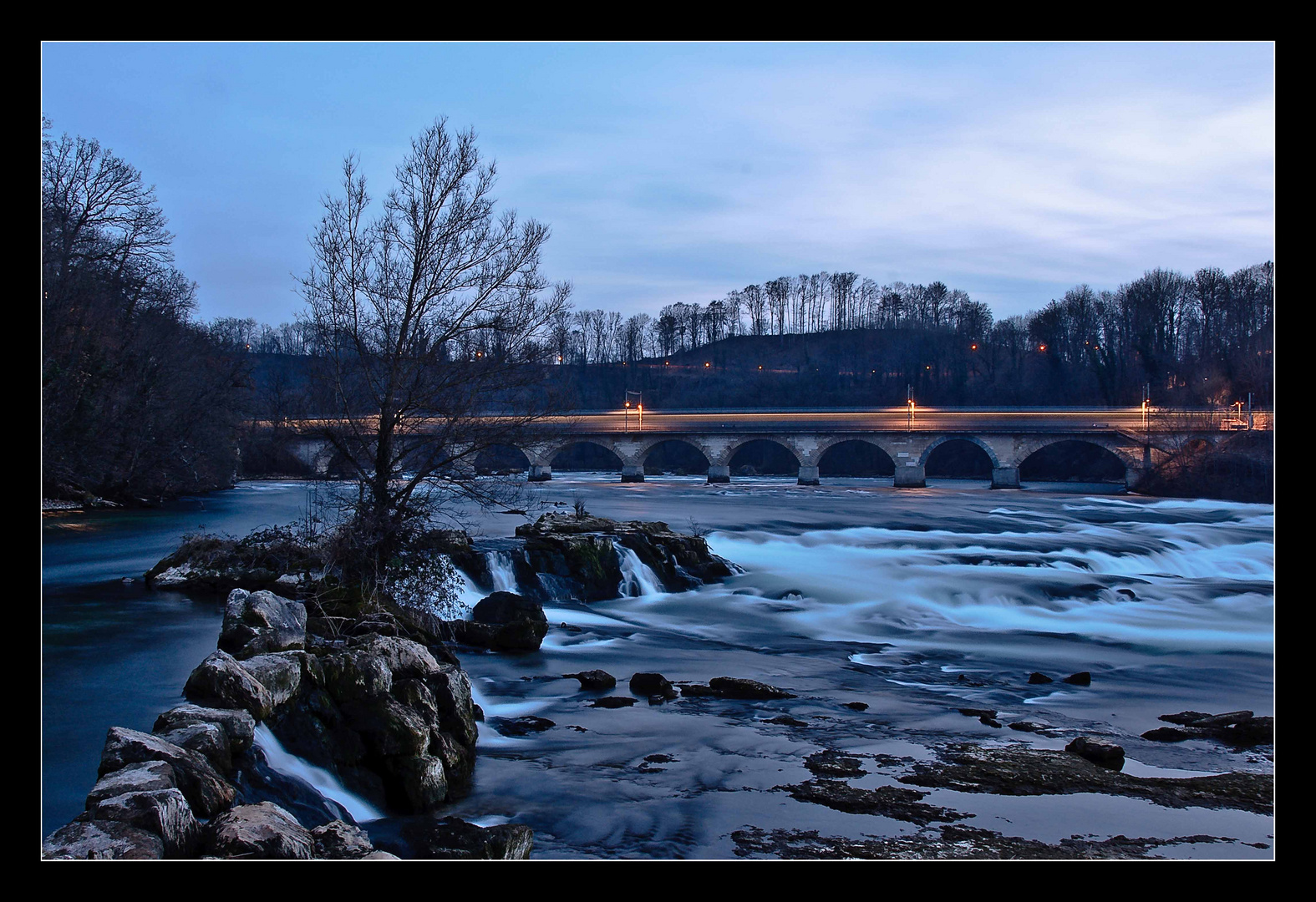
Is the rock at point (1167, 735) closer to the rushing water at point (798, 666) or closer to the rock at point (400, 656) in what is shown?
the rushing water at point (798, 666)

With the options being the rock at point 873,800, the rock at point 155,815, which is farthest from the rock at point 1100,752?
the rock at point 155,815

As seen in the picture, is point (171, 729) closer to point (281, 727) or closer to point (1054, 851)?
point (281, 727)

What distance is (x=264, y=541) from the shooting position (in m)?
16.1

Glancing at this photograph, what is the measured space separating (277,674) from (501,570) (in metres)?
10.1

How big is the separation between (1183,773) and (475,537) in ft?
52.3

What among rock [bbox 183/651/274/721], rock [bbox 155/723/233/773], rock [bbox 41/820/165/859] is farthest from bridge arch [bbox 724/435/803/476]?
rock [bbox 41/820/165/859]

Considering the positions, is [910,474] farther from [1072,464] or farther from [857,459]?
[857,459]

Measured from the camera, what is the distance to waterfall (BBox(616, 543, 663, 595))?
1955 cm

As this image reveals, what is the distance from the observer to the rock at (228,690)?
7.69 metres

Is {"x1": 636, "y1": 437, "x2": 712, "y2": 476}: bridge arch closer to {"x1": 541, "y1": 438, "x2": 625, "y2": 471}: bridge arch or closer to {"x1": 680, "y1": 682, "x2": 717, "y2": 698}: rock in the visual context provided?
{"x1": 541, "y1": 438, "x2": 625, "y2": 471}: bridge arch

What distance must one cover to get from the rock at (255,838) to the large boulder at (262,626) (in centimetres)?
370

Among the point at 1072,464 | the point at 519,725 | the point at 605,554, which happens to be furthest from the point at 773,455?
the point at 519,725

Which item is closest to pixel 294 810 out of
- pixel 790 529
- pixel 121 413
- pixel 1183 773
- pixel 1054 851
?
pixel 1054 851

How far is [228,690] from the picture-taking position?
25.3ft
